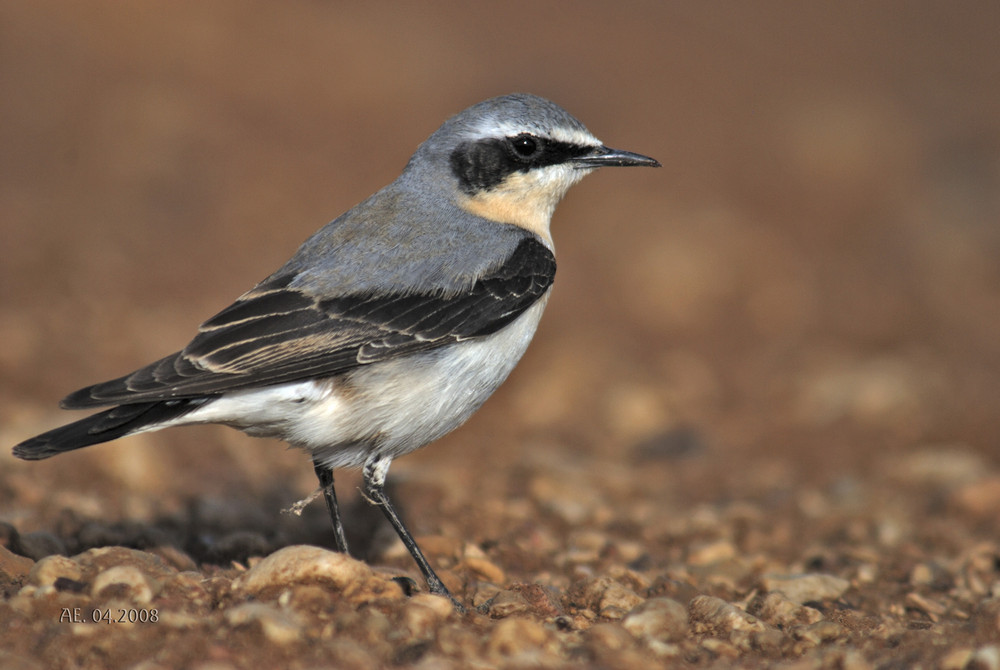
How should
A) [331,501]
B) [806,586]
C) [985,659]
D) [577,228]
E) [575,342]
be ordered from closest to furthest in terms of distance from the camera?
[985,659], [806,586], [331,501], [575,342], [577,228]

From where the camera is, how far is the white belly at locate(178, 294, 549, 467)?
228 inches

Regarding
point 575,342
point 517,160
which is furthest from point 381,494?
point 575,342

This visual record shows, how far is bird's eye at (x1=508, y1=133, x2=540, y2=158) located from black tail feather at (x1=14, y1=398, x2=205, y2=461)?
105 inches

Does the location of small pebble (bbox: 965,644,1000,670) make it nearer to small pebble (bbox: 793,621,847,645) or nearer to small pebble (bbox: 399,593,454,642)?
small pebble (bbox: 793,621,847,645)

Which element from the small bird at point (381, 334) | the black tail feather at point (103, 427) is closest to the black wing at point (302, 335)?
the small bird at point (381, 334)

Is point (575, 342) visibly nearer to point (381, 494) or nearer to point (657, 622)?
point (381, 494)

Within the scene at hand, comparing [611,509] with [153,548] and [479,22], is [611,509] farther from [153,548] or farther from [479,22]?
[479,22]

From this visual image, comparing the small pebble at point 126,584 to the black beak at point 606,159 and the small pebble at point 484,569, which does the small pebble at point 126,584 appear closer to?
the small pebble at point 484,569

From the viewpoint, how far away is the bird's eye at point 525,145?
6836 millimetres

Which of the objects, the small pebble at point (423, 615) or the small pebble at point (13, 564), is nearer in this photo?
the small pebble at point (423, 615)

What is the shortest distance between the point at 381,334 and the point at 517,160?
5.63 ft

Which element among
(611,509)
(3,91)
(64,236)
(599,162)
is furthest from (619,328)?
(3,91)

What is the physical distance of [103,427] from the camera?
540 cm

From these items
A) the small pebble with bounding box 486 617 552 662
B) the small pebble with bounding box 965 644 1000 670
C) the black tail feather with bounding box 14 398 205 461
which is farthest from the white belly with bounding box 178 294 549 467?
the small pebble with bounding box 965 644 1000 670
